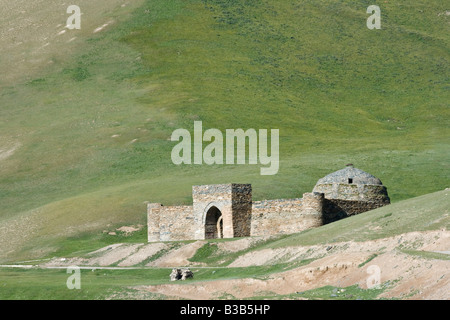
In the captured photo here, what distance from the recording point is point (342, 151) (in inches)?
3907

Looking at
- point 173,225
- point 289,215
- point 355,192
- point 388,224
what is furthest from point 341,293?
point 173,225

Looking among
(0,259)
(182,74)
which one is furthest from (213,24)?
(0,259)

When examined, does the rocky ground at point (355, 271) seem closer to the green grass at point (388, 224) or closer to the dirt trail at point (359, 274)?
the dirt trail at point (359, 274)

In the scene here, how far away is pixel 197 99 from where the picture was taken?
117875 mm

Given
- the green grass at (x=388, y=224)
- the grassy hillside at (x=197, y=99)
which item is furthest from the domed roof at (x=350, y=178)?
the green grass at (x=388, y=224)

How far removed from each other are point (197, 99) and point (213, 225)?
2024 inches

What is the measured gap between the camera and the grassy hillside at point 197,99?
8762 centimetres

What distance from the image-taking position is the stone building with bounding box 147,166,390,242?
209ft

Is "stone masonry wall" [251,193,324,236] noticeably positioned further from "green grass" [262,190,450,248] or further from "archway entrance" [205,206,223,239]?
"green grass" [262,190,450,248]

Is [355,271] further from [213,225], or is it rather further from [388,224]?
[213,225]

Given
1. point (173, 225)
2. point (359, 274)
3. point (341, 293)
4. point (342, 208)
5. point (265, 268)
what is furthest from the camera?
point (173, 225)

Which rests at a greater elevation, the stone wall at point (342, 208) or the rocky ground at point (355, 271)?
the stone wall at point (342, 208)

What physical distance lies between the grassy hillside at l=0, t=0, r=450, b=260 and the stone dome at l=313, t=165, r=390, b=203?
479 inches

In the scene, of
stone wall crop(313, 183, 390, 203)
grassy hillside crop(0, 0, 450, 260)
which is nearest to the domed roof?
stone wall crop(313, 183, 390, 203)
